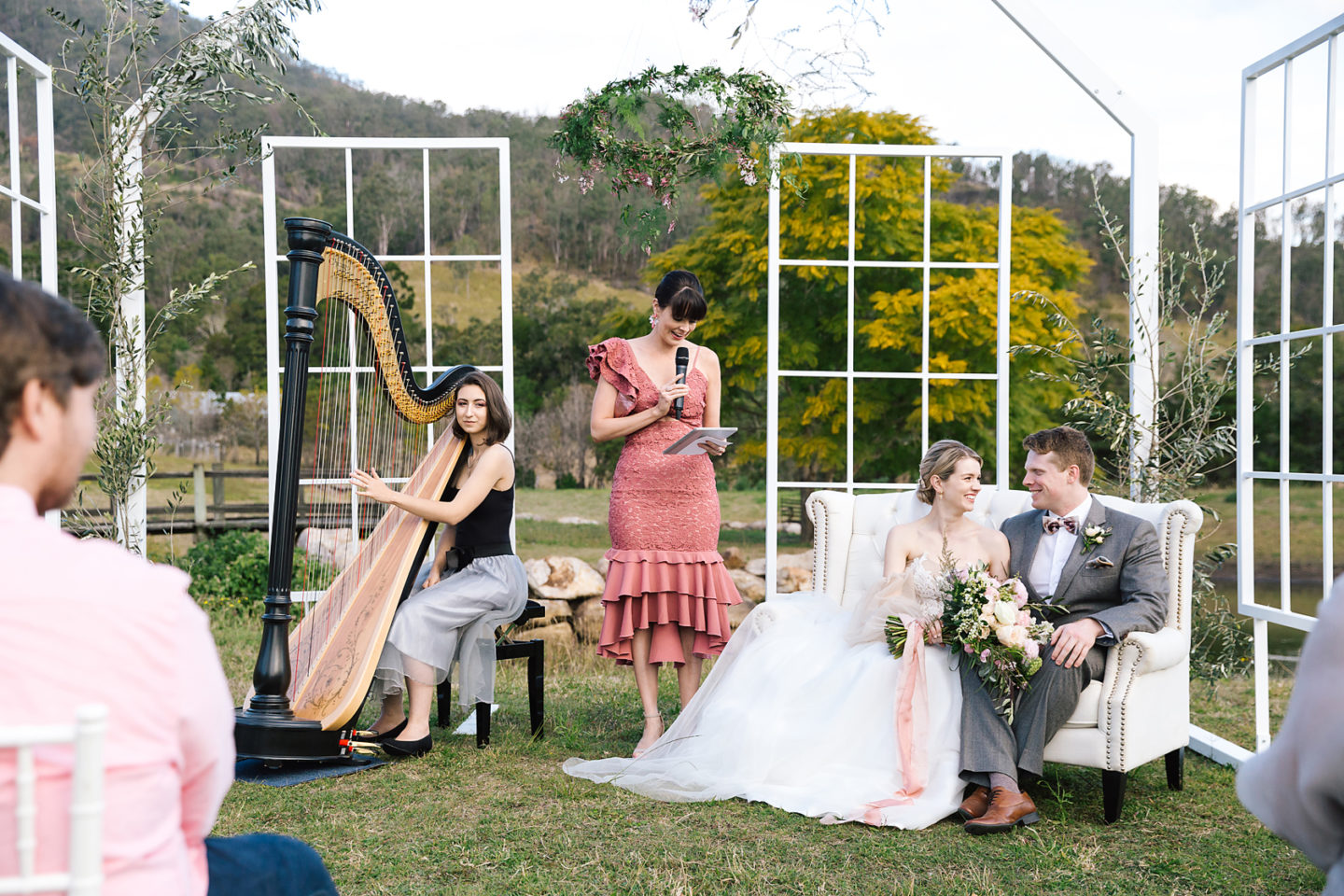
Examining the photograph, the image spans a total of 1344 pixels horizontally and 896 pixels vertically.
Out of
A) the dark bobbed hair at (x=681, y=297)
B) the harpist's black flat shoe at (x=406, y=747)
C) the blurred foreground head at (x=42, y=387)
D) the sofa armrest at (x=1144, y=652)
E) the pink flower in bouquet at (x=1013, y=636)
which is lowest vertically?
the harpist's black flat shoe at (x=406, y=747)

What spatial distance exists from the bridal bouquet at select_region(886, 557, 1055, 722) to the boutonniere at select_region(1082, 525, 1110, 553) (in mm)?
288

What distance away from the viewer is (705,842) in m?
3.06

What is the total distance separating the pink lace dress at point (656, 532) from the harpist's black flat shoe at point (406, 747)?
0.70 metres

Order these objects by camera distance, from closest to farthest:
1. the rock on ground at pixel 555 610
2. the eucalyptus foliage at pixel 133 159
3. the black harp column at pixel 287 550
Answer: the black harp column at pixel 287 550 → the eucalyptus foliage at pixel 133 159 → the rock on ground at pixel 555 610

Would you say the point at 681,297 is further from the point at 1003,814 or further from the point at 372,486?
the point at 1003,814

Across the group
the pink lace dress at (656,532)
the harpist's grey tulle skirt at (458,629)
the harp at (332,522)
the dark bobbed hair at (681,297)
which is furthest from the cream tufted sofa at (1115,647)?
the harp at (332,522)

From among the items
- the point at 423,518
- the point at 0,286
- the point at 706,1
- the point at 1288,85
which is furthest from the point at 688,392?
the point at 0,286

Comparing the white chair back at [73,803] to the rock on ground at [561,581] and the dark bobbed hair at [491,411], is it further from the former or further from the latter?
the rock on ground at [561,581]

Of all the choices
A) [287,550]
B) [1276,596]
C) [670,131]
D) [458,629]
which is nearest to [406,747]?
[458,629]

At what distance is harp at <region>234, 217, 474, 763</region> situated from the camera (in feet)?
10.00

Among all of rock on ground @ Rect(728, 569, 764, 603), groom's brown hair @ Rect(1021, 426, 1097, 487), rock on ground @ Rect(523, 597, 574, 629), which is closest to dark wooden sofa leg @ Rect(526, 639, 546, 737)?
groom's brown hair @ Rect(1021, 426, 1097, 487)

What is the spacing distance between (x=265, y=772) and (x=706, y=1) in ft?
11.3

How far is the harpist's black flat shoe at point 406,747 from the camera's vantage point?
390 cm

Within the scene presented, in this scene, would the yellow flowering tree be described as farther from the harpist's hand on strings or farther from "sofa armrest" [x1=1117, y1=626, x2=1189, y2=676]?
the harpist's hand on strings
